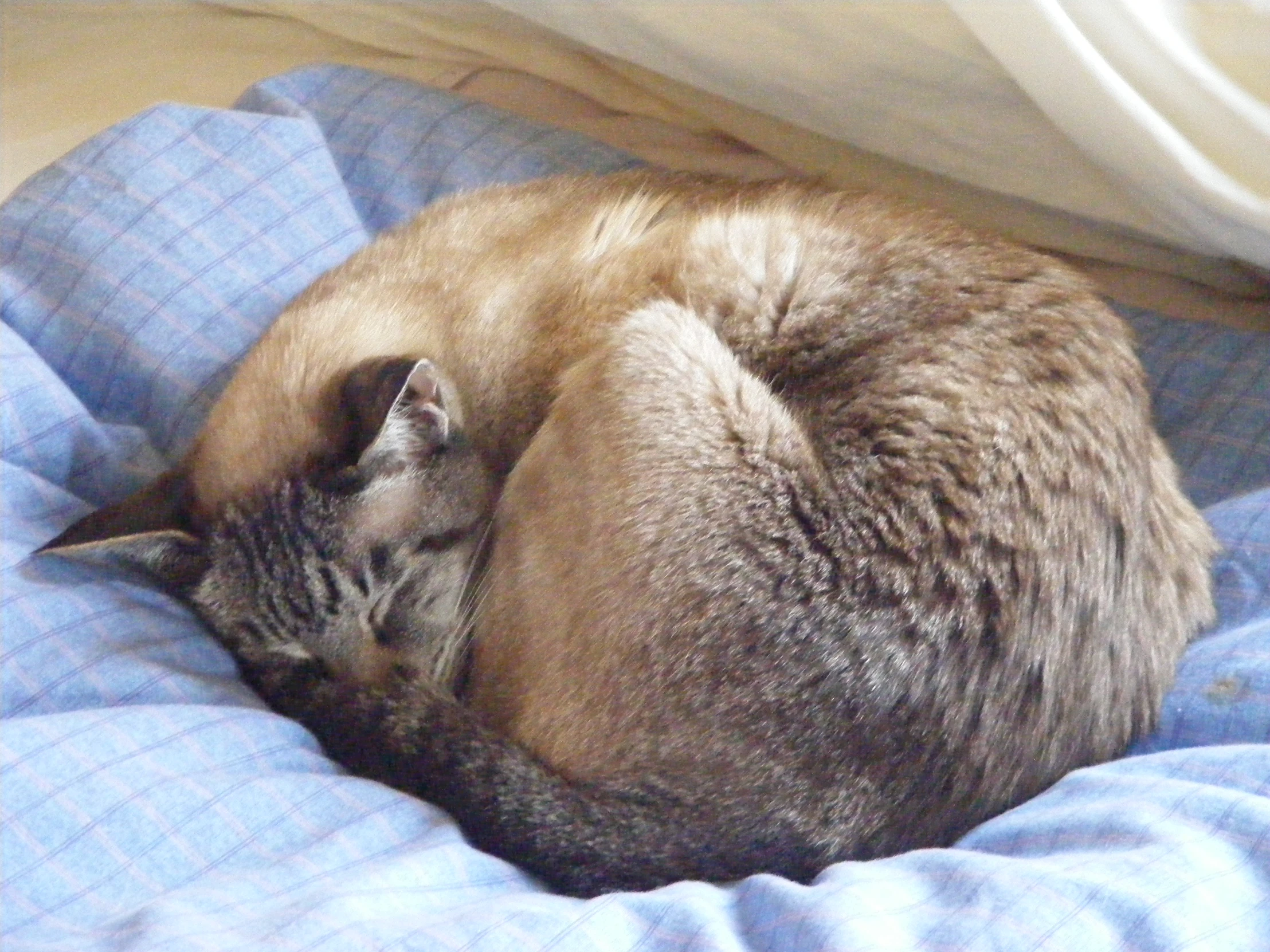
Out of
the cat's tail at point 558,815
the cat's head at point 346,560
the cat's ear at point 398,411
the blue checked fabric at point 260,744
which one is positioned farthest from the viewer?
the cat's head at point 346,560

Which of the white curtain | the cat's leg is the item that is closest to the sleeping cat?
the cat's leg

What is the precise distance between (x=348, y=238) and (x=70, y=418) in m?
0.75

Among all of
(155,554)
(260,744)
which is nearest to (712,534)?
(260,744)

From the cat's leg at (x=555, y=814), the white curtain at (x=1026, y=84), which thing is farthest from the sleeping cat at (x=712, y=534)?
the white curtain at (x=1026, y=84)

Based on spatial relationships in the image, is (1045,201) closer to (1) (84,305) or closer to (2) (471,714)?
(2) (471,714)

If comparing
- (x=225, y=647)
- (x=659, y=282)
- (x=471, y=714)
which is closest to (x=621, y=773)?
(x=471, y=714)

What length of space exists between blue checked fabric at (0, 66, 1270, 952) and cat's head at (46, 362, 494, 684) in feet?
0.30

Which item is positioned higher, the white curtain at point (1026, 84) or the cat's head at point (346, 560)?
the white curtain at point (1026, 84)

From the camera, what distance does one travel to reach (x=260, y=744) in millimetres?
1612

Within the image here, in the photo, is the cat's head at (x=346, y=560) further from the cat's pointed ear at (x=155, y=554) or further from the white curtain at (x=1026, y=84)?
the white curtain at (x=1026, y=84)

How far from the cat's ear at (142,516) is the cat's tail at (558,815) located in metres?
0.49

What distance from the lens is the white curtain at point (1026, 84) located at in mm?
1842

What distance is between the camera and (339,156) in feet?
9.04

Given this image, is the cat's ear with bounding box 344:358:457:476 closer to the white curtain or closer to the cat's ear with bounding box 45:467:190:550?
the cat's ear with bounding box 45:467:190:550
